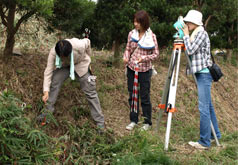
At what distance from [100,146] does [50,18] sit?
2338 mm

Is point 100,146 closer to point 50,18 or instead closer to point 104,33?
point 50,18

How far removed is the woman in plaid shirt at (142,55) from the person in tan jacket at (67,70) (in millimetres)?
663

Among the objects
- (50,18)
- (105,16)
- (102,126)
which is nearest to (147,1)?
(105,16)

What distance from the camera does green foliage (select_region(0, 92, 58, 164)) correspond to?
9.75ft

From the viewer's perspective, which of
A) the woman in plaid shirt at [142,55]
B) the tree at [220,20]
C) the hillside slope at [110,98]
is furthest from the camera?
the tree at [220,20]

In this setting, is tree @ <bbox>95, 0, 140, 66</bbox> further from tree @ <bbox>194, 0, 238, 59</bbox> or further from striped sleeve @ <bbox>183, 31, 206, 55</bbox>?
tree @ <bbox>194, 0, 238, 59</bbox>

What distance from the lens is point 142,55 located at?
14.4ft

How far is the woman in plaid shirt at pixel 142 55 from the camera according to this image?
14.1ft

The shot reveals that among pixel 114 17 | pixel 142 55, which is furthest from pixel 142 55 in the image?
pixel 114 17

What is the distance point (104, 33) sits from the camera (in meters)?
6.17

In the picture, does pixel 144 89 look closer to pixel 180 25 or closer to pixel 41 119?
pixel 180 25

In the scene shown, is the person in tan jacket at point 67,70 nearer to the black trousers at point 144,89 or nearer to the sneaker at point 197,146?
the black trousers at point 144,89

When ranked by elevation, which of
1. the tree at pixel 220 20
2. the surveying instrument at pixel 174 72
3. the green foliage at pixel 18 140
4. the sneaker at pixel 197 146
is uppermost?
the tree at pixel 220 20

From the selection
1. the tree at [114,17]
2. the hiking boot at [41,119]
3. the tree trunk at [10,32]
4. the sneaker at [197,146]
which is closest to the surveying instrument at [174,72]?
the sneaker at [197,146]
